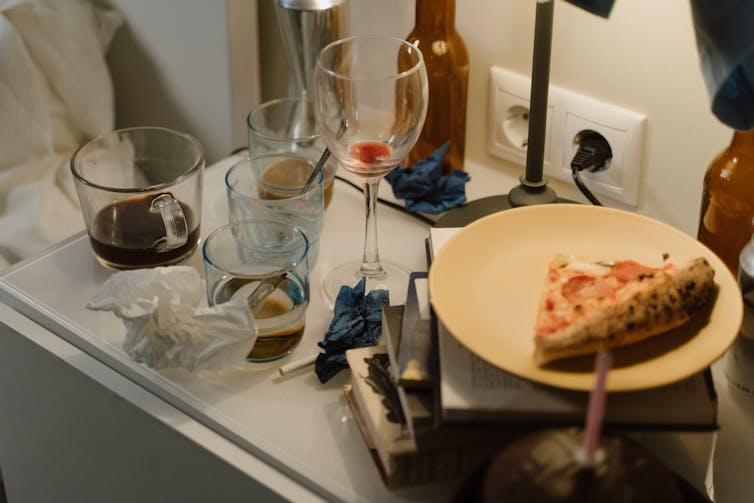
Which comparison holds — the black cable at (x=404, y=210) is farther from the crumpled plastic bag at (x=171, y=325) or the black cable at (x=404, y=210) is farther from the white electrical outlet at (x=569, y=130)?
the crumpled plastic bag at (x=171, y=325)

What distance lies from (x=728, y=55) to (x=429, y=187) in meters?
0.36

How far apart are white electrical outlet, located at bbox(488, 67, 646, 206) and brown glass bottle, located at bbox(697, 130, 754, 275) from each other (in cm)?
13

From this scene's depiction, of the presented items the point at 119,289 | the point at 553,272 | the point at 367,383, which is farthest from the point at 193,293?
the point at 553,272

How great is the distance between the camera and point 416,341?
667 millimetres

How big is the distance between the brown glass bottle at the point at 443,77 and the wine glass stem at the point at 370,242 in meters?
0.16

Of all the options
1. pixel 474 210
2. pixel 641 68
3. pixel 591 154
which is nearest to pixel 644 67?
pixel 641 68

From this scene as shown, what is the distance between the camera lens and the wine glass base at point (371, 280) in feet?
2.80

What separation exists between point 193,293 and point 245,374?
0.08 metres

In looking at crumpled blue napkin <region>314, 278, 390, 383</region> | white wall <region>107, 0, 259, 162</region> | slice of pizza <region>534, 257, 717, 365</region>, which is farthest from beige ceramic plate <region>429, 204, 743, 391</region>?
white wall <region>107, 0, 259, 162</region>

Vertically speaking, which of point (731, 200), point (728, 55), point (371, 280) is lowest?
point (371, 280)

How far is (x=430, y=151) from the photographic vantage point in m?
1.01

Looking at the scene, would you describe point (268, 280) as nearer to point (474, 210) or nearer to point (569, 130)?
point (474, 210)

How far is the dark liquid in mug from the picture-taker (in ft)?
2.82

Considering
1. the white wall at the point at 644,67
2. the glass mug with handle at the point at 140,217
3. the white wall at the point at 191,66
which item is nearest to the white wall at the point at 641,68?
the white wall at the point at 644,67
